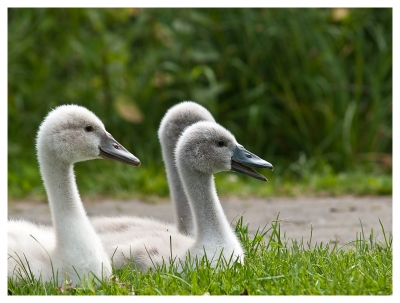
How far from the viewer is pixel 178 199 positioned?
5621 mm

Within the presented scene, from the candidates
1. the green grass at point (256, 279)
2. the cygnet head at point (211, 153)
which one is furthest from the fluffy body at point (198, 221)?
the green grass at point (256, 279)

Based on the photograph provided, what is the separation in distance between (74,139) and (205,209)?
935 mm

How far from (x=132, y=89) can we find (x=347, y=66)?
2.98 m

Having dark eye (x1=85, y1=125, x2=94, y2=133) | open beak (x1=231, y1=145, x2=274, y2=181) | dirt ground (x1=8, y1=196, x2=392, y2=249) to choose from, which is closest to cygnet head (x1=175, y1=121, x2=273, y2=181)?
open beak (x1=231, y1=145, x2=274, y2=181)

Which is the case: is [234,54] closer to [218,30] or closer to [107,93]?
→ [218,30]

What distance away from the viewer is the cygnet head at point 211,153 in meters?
4.87

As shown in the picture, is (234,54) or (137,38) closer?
(234,54)

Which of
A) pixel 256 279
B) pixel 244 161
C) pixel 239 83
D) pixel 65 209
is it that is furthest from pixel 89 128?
pixel 239 83

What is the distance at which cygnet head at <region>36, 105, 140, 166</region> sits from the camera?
178 inches

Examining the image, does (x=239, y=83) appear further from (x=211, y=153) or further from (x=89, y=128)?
(x=89, y=128)

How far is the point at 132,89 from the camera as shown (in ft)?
33.1

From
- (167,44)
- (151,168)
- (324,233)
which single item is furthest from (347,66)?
(324,233)
